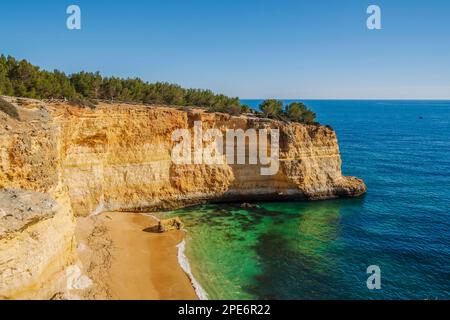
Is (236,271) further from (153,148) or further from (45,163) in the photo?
(153,148)

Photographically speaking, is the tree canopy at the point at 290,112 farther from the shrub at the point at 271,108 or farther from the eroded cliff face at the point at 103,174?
the eroded cliff face at the point at 103,174

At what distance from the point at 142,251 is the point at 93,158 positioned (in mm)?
10606

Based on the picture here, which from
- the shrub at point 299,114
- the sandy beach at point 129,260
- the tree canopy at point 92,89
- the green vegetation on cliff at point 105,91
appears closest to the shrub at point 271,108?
the green vegetation on cliff at point 105,91

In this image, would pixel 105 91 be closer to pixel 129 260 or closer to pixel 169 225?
pixel 169 225

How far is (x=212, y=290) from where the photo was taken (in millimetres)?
20031

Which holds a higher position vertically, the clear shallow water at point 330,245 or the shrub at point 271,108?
the shrub at point 271,108

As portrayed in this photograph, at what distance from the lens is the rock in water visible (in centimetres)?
2788

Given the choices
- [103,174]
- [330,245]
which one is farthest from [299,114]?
[103,174]

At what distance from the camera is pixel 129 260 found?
2289cm

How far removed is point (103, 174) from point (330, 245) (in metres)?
20.6

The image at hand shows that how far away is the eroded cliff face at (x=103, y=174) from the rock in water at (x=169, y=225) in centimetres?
537

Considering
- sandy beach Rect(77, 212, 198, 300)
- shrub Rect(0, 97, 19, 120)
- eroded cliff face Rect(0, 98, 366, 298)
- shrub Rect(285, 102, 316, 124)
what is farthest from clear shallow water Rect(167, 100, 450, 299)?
shrub Rect(0, 97, 19, 120)

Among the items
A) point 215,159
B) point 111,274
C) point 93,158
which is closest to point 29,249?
point 111,274

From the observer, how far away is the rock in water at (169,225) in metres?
27.9
